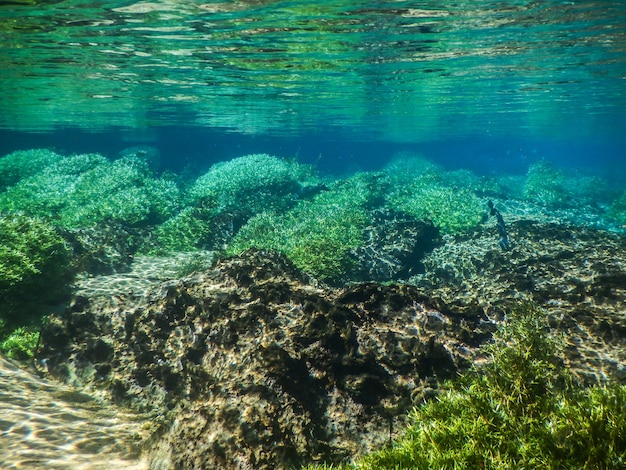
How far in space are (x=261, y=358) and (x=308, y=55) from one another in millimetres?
19148

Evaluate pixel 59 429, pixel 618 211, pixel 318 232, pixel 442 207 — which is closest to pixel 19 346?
pixel 59 429

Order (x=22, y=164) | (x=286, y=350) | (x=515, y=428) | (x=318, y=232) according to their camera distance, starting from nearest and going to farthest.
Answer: (x=515, y=428) → (x=286, y=350) → (x=318, y=232) → (x=22, y=164)

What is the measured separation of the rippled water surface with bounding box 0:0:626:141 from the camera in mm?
14516

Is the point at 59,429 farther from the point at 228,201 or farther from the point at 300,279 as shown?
the point at 228,201

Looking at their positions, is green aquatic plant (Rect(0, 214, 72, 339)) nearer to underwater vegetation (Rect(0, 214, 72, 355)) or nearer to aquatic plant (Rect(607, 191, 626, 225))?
underwater vegetation (Rect(0, 214, 72, 355))

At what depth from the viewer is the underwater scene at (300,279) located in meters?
4.64

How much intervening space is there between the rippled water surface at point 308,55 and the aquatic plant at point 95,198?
271 inches

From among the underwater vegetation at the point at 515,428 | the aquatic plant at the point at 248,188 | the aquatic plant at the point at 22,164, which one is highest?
the underwater vegetation at the point at 515,428

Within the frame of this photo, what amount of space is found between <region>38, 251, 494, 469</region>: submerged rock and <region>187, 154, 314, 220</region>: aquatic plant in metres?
12.7

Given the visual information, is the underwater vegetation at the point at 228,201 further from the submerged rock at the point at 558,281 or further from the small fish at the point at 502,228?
the small fish at the point at 502,228

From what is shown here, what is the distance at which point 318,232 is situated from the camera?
1573 cm

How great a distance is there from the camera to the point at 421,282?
13336mm

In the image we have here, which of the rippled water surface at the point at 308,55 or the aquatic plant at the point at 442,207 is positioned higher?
the rippled water surface at the point at 308,55

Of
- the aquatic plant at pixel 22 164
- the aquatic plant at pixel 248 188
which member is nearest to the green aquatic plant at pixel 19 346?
the aquatic plant at pixel 248 188
